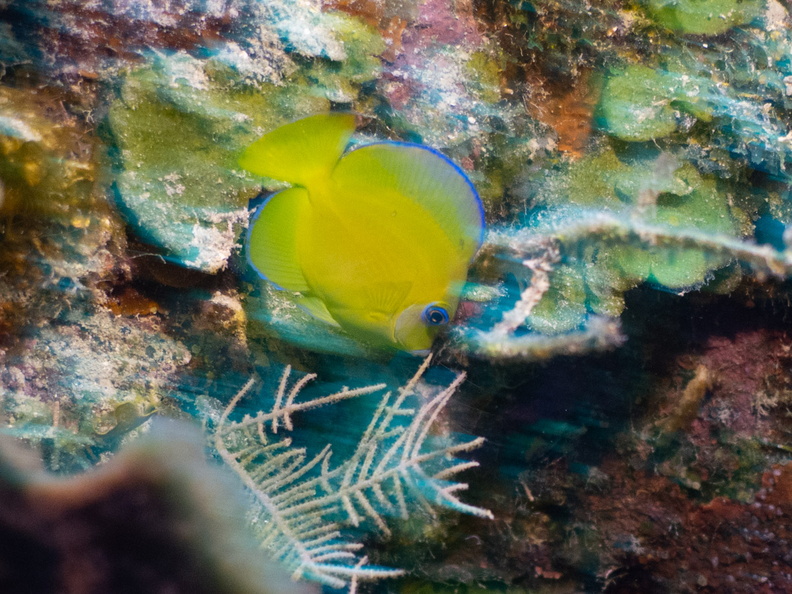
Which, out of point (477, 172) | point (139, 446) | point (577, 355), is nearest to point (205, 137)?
point (477, 172)

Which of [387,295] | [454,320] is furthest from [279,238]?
[454,320]

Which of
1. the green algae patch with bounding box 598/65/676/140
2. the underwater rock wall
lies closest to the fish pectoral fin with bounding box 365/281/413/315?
the underwater rock wall

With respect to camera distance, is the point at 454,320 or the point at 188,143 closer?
the point at 188,143

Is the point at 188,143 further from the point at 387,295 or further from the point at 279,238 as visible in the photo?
the point at 387,295

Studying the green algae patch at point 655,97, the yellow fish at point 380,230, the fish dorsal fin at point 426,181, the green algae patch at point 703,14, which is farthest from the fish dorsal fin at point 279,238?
the green algae patch at point 703,14

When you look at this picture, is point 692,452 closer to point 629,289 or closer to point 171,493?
point 629,289

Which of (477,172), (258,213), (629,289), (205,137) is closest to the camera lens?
(258,213)

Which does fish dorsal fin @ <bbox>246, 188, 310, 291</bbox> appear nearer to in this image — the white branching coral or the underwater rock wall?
the underwater rock wall
